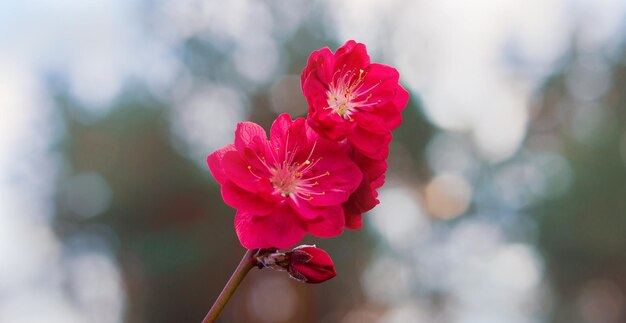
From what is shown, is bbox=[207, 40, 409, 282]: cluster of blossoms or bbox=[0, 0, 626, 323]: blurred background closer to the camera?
bbox=[207, 40, 409, 282]: cluster of blossoms

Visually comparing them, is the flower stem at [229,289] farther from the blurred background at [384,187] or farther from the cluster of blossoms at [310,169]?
the blurred background at [384,187]

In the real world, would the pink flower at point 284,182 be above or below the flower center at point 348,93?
below

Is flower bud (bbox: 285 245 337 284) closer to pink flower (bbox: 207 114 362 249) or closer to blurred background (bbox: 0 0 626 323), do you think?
pink flower (bbox: 207 114 362 249)

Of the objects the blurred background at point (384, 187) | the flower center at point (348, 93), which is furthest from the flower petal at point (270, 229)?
the blurred background at point (384, 187)

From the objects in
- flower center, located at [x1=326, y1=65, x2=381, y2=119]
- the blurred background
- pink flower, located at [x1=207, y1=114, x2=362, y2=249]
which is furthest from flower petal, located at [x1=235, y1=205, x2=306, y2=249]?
the blurred background

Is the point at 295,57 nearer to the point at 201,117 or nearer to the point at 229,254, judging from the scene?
the point at 201,117

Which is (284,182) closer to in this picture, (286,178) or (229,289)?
(286,178)
